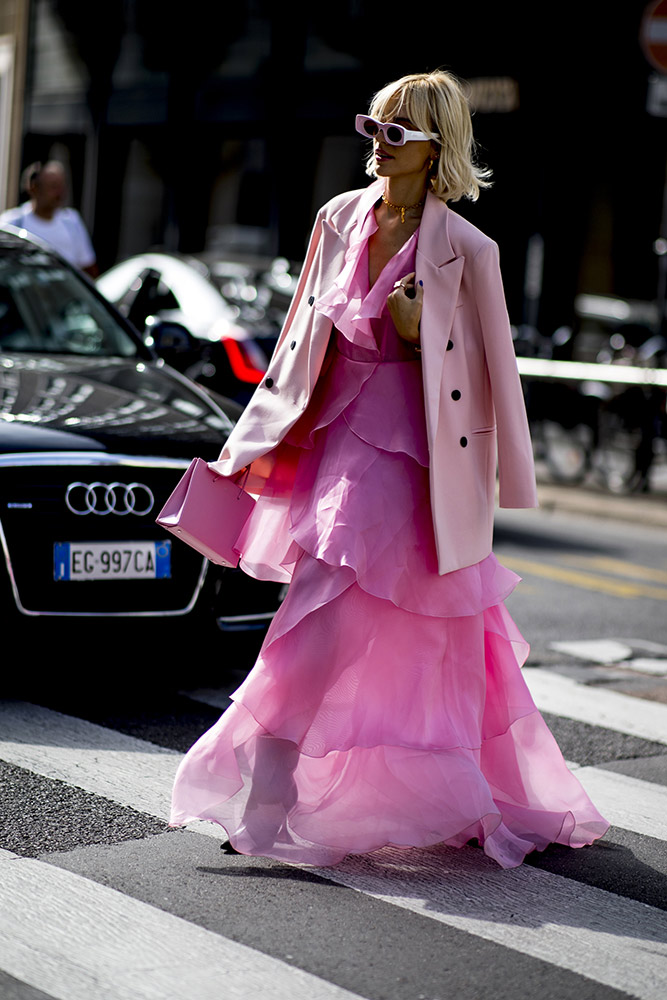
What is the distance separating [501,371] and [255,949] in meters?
1.56

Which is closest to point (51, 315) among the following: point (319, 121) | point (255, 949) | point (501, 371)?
point (501, 371)

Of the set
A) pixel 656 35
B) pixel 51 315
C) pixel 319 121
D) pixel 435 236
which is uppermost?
pixel 656 35

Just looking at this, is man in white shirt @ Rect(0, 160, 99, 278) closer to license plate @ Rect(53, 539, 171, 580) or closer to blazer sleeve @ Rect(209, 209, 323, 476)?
license plate @ Rect(53, 539, 171, 580)

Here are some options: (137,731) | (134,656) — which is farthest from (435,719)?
(134,656)

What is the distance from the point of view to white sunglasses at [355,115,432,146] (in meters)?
4.01

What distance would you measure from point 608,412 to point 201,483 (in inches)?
393

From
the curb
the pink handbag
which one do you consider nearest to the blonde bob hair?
the pink handbag

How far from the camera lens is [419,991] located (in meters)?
3.27

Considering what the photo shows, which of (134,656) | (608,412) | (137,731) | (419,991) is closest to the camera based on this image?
(419,991)

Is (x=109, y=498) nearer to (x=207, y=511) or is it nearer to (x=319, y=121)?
(x=207, y=511)

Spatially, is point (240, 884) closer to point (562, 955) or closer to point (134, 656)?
point (562, 955)

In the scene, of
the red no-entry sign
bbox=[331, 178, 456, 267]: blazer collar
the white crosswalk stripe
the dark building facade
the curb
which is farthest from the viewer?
the dark building facade

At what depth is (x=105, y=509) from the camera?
5.50 m

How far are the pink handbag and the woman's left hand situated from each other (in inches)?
23.9
